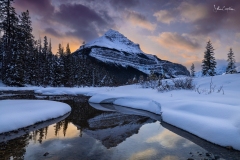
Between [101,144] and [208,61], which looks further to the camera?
[208,61]

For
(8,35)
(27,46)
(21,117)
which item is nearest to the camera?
(21,117)

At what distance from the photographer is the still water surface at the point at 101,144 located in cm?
385

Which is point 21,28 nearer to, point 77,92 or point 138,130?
point 77,92

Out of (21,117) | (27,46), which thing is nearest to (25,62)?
(27,46)

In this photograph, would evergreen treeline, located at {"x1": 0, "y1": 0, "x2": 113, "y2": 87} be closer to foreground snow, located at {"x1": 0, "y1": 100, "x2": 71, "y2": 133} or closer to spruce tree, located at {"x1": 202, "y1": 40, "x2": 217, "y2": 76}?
foreground snow, located at {"x1": 0, "y1": 100, "x2": 71, "y2": 133}

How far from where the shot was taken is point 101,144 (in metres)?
4.61

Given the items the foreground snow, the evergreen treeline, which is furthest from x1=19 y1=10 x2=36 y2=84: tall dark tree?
the foreground snow

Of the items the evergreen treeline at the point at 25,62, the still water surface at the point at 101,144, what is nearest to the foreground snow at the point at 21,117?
the still water surface at the point at 101,144

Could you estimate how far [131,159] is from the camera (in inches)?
145

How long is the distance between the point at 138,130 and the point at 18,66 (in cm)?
2768

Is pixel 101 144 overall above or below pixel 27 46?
below

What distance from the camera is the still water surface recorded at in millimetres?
3852

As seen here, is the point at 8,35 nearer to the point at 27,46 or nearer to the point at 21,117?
the point at 27,46

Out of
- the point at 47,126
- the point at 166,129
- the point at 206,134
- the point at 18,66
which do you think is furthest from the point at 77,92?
the point at 206,134
